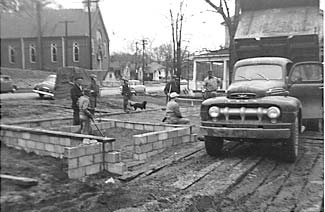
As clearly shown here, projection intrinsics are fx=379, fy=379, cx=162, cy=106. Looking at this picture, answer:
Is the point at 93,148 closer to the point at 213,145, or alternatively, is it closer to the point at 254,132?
the point at 254,132

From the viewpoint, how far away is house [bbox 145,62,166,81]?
1959 mm

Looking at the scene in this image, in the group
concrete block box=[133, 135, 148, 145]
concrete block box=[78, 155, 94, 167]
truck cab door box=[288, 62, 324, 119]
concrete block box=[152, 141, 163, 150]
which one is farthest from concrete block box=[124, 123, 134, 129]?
concrete block box=[78, 155, 94, 167]

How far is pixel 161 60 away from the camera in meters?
2.09

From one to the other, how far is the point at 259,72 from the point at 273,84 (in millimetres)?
467

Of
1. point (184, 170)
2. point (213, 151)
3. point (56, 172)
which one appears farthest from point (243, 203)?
point (56, 172)

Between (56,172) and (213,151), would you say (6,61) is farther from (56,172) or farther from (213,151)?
(213,151)

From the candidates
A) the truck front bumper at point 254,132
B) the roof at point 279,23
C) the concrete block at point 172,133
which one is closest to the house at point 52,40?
the truck front bumper at point 254,132

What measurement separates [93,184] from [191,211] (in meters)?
0.91

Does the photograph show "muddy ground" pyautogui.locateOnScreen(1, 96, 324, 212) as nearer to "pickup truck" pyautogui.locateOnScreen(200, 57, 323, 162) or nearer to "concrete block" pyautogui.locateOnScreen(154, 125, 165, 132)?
"pickup truck" pyautogui.locateOnScreen(200, 57, 323, 162)

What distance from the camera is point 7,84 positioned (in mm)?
910

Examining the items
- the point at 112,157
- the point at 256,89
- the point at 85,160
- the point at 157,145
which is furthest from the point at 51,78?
the point at 157,145

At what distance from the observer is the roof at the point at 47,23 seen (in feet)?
3.10

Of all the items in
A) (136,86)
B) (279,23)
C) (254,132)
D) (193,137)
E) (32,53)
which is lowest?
(193,137)

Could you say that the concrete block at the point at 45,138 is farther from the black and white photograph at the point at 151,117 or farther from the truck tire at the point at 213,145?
the truck tire at the point at 213,145
